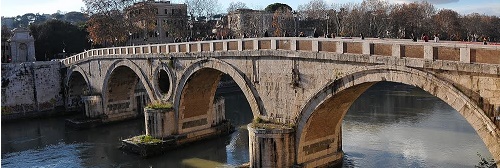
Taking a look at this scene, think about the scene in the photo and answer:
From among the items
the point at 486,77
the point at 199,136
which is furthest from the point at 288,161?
the point at 199,136

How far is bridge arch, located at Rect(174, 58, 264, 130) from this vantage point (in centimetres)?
1609

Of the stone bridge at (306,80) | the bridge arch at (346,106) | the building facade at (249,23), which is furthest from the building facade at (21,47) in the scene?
the bridge arch at (346,106)

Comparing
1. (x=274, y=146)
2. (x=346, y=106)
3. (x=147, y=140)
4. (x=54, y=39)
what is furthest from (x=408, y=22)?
(x=54, y=39)

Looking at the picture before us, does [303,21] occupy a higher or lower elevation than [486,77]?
higher

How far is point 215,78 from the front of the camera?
21.2 meters

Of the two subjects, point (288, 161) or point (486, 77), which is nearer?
point (486, 77)

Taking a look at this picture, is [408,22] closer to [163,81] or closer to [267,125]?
[163,81]

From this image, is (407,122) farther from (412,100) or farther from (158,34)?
(158,34)

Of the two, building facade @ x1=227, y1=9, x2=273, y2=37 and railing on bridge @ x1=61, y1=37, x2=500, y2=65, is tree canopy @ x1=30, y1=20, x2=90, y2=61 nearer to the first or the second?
building facade @ x1=227, y1=9, x2=273, y2=37

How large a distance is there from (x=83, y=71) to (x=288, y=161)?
2034cm

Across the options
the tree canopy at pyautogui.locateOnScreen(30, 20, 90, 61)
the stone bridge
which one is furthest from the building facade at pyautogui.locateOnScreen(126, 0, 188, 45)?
the stone bridge

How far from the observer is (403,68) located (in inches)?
433

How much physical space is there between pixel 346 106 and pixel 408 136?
7.39 m

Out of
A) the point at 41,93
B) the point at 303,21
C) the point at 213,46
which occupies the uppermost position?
the point at 303,21
